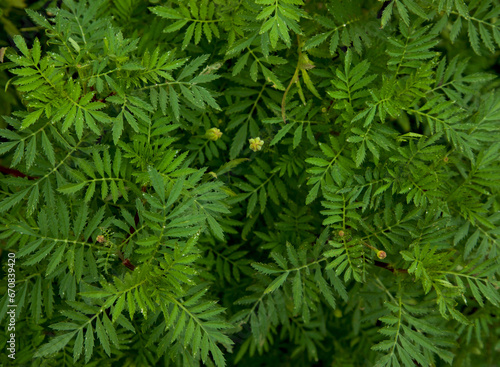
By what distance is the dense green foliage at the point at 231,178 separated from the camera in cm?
154

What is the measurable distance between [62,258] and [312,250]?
968mm

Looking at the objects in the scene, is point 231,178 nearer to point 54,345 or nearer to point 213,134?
point 213,134

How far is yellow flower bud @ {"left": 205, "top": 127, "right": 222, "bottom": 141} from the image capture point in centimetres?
191

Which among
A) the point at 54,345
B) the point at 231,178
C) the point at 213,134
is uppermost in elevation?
the point at 213,134

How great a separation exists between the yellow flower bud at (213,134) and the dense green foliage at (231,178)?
39 millimetres

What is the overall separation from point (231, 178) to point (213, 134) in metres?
0.26

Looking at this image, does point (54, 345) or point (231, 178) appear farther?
point (231, 178)

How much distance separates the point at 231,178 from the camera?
6.82 feet

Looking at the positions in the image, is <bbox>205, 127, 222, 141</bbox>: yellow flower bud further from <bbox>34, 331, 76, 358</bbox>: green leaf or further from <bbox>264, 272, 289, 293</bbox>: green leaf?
<bbox>34, 331, 76, 358</bbox>: green leaf

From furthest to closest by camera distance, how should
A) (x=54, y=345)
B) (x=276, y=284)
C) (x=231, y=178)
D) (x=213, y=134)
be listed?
1. (x=231, y=178)
2. (x=213, y=134)
3. (x=276, y=284)
4. (x=54, y=345)

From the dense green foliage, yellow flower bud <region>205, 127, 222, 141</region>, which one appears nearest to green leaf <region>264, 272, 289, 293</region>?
the dense green foliage

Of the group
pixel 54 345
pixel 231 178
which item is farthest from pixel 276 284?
pixel 54 345

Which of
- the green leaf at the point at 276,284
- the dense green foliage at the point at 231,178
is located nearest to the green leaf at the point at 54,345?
the dense green foliage at the point at 231,178

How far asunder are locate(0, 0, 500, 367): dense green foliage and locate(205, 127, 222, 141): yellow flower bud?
0.04 metres
